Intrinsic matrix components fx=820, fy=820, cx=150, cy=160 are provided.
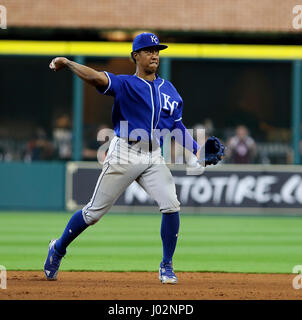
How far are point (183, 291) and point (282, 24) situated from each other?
13.3 metres

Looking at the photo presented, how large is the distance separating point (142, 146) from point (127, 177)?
316 millimetres

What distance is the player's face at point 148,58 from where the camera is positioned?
7492 millimetres

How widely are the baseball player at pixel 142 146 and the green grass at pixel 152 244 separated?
1.51 metres

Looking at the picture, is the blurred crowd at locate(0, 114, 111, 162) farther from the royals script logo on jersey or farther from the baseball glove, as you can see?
the royals script logo on jersey

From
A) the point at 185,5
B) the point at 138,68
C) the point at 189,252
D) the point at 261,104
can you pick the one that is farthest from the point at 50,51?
the point at 138,68

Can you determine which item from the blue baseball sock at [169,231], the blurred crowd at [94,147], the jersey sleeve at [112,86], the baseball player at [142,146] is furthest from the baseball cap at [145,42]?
the blurred crowd at [94,147]

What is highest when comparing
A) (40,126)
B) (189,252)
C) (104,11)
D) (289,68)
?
(104,11)

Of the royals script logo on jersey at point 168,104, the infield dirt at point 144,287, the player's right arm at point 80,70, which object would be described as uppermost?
the player's right arm at point 80,70

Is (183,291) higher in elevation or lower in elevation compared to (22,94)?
lower

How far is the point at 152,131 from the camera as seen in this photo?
294 inches

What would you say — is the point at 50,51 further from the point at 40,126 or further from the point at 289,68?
the point at 289,68

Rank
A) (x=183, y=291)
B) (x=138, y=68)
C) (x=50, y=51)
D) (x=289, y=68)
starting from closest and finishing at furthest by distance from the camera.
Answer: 1. (x=183, y=291)
2. (x=138, y=68)
3. (x=50, y=51)
4. (x=289, y=68)

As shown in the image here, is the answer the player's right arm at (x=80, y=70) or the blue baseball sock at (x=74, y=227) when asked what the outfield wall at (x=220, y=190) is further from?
the player's right arm at (x=80, y=70)

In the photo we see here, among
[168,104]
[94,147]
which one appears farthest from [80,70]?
[94,147]
